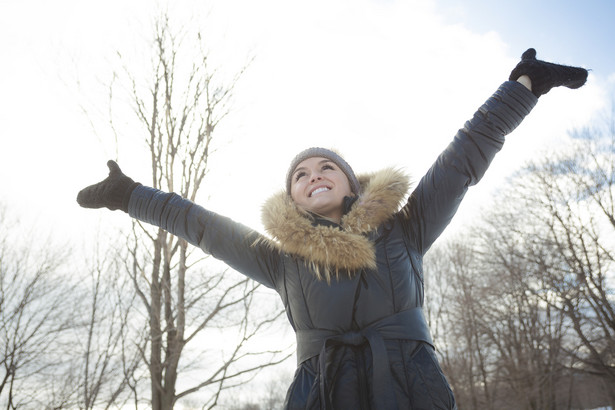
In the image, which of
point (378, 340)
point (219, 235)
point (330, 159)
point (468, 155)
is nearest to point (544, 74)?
point (468, 155)

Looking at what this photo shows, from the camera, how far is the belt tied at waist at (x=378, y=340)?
1401 millimetres

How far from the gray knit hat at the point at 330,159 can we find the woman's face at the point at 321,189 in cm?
4

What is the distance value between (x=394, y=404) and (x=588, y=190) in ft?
53.4

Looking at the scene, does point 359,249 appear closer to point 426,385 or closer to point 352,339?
point 352,339

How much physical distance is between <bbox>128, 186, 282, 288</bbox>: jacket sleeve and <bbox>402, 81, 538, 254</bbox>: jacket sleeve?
0.64 meters

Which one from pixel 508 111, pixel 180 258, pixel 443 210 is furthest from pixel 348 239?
pixel 180 258

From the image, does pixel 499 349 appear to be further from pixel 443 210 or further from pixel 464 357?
pixel 443 210

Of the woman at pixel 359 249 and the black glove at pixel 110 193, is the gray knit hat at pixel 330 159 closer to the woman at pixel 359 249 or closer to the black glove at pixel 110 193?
the woman at pixel 359 249

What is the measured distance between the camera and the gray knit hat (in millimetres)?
2232

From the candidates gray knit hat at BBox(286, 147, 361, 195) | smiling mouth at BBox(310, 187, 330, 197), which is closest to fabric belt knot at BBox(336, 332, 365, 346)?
smiling mouth at BBox(310, 187, 330, 197)

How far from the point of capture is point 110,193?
197 cm

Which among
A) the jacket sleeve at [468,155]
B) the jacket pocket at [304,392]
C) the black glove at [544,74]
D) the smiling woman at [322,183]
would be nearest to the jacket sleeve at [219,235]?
the smiling woman at [322,183]

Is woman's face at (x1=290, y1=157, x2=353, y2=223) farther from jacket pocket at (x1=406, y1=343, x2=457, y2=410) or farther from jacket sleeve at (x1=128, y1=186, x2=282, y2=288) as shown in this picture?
jacket pocket at (x1=406, y1=343, x2=457, y2=410)

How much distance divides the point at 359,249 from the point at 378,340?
33 cm
